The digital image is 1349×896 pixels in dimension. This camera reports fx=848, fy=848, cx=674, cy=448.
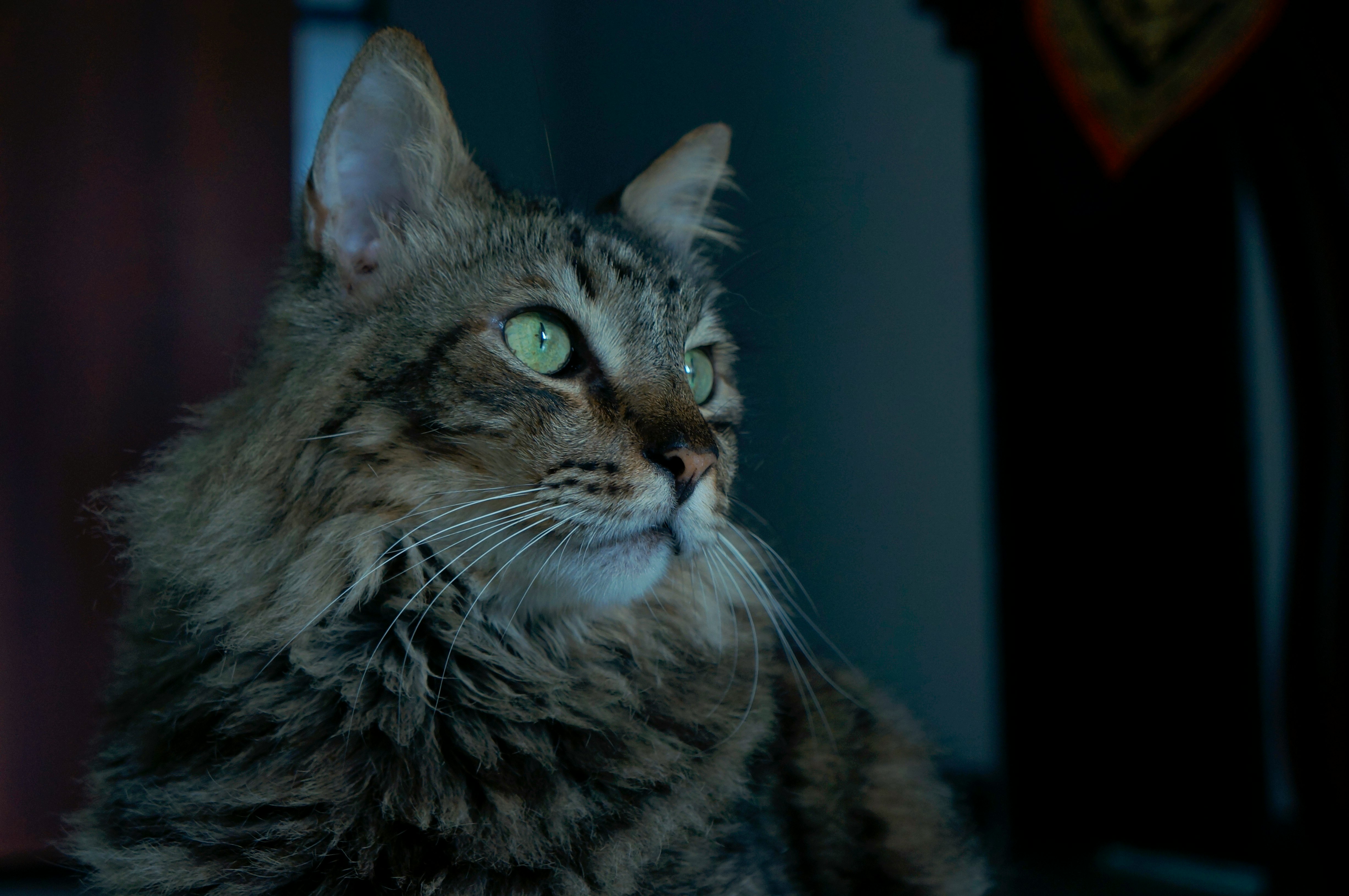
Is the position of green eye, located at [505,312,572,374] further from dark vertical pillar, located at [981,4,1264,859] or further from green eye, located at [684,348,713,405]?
dark vertical pillar, located at [981,4,1264,859]

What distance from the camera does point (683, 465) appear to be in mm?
823

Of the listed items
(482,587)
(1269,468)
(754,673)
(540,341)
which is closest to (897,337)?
(1269,468)

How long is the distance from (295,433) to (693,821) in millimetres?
566

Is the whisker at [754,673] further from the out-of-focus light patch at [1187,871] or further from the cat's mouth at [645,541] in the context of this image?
the out-of-focus light patch at [1187,871]

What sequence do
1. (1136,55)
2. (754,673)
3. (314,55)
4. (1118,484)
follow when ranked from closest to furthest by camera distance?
(754,673)
(1136,55)
(1118,484)
(314,55)

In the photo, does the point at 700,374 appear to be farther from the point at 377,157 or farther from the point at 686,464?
the point at 377,157

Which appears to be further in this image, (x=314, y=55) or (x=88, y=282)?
(x=314, y=55)

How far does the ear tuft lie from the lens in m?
1.23

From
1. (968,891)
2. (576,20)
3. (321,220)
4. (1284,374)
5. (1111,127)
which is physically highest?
(576,20)

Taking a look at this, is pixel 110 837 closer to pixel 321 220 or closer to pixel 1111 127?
pixel 321 220

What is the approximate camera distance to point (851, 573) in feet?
6.78

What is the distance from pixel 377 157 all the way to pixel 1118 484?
161cm

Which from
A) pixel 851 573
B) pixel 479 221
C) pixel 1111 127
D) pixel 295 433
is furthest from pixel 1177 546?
pixel 295 433

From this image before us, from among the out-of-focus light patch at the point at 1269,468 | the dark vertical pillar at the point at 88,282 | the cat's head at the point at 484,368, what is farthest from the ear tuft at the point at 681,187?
the dark vertical pillar at the point at 88,282
